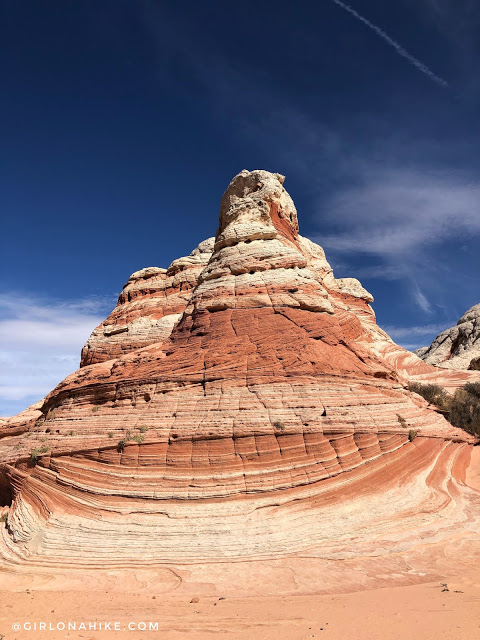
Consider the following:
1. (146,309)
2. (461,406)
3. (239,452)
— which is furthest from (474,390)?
(146,309)

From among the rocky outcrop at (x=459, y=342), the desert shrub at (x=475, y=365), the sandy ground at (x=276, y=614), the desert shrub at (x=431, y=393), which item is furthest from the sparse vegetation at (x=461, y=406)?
the rocky outcrop at (x=459, y=342)

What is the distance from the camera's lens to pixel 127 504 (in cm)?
1152

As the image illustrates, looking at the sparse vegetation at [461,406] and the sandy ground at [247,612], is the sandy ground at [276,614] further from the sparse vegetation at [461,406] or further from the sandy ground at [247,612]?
the sparse vegetation at [461,406]

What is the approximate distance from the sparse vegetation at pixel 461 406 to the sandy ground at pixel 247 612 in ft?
42.9

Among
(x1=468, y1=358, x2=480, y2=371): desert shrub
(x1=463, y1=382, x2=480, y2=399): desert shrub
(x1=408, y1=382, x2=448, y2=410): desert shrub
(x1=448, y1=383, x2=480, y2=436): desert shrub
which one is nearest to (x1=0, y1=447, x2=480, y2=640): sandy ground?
(x1=448, y1=383, x2=480, y2=436): desert shrub

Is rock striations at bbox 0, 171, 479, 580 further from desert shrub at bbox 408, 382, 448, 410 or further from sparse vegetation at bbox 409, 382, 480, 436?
desert shrub at bbox 408, 382, 448, 410

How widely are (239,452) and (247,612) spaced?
16.8ft

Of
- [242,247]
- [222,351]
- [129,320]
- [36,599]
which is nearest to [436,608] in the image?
[36,599]

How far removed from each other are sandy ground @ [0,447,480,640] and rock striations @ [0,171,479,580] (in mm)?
1586

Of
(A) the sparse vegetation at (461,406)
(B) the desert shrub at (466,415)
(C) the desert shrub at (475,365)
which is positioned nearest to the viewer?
(B) the desert shrub at (466,415)

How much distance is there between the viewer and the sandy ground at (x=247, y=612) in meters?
5.88

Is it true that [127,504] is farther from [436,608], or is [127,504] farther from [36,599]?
[436,608]

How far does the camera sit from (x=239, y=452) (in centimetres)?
1203

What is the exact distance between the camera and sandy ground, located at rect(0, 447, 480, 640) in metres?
5.88
